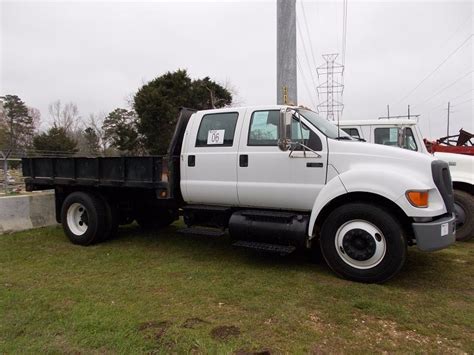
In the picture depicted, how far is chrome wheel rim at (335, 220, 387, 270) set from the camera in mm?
4895

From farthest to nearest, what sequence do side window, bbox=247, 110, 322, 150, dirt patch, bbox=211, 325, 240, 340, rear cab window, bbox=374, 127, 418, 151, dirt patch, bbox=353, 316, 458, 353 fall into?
1. rear cab window, bbox=374, 127, 418, 151
2. side window, bbox=247, 110, 322, 150
3. dirt patch, bbox=211, 325, 240, 340
4. dirt patch, bbox=353, 316, 458, 353

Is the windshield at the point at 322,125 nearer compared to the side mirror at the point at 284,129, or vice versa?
the side mirror at the point at 284,129

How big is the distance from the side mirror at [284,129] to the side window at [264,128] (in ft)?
0.80

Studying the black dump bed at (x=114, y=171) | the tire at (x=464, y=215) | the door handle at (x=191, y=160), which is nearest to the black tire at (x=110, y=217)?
the black dump bed at (x=114, y=171)

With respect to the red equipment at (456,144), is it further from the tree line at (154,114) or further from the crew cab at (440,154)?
the tree line at (154,114)

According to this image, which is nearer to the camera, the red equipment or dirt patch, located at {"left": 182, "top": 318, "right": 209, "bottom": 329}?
dirt patch, located at {"left": 182, "top": 318, "right": 209, "bottom": 329}

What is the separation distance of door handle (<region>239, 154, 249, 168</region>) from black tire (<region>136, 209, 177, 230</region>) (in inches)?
112

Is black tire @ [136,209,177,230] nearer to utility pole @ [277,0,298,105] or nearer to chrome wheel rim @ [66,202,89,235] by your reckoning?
chrome wheel rim @ [66,202,89,235]

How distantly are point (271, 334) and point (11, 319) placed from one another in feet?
8.22

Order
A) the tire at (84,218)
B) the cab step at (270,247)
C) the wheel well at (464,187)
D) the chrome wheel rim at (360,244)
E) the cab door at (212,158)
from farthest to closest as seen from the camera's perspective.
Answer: the wheel well at (464,187), the tire at (84,218), the cab door at (212,158), the cab step at (270,247), the chrome wheel rim at (360,244)

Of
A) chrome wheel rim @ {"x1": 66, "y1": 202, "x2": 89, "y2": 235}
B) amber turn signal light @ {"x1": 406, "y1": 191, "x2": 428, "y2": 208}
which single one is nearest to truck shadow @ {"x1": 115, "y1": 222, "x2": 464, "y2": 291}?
chrome wheel rim @ {"x1": 66, "y1": 202, "x2": 89, "y2": 235}

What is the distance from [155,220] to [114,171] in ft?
6.51

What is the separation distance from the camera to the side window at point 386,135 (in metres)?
8.69

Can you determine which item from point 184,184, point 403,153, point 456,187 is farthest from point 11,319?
point 456,187
